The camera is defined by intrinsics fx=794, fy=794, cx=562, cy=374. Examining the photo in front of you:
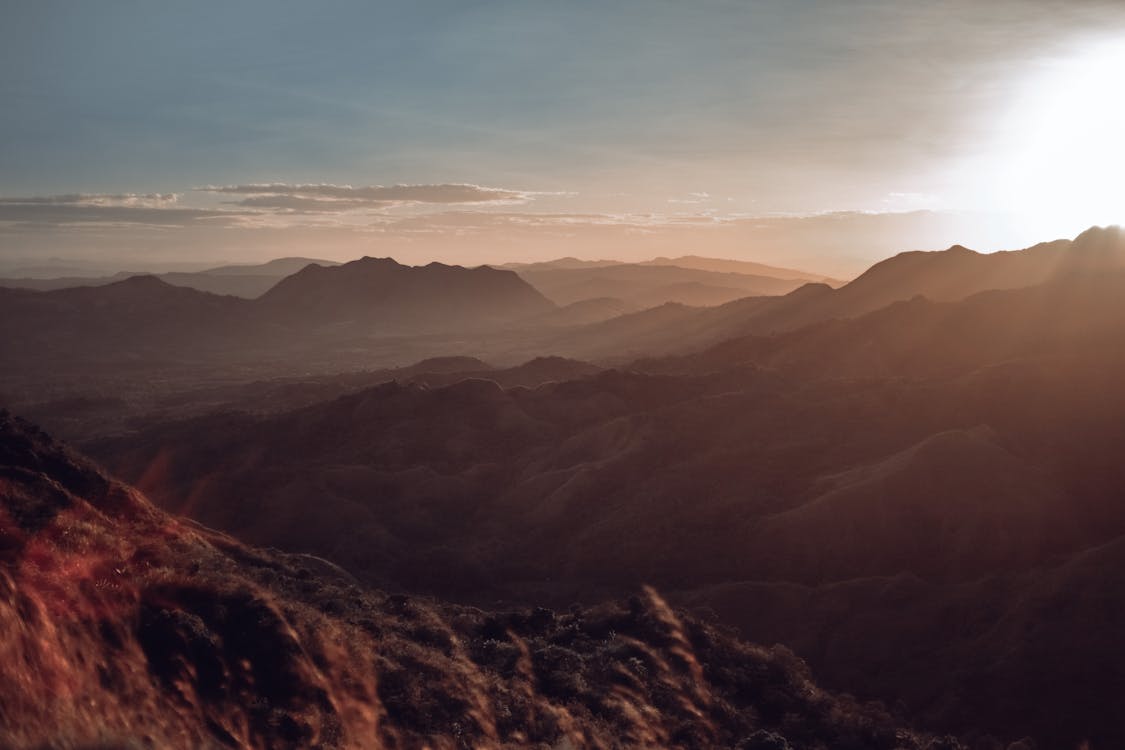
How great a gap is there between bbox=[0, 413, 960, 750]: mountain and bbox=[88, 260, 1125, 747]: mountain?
577 cm

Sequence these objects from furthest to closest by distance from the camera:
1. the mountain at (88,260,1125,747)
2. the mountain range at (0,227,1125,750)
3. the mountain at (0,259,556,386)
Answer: the mountain at (0,259,556,386), the mountain at (88,260,1125,747), the mountain range at (0,227,1125,750)

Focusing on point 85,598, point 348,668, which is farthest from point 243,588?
point 85,598

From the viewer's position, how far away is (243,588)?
47.4 feet

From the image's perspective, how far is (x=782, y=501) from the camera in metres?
38.1

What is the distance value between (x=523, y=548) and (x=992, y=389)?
2824cm

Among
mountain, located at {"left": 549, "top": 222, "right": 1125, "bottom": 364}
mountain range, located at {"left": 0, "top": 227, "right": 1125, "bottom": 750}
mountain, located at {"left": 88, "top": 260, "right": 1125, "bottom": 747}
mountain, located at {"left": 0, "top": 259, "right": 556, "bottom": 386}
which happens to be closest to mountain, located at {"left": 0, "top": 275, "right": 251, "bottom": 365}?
mountain, located at {"left": 0, "top": 259, "right": 556, "bottom": 386}

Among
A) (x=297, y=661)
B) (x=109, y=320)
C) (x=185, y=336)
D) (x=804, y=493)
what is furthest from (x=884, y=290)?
(x=109, y=320)

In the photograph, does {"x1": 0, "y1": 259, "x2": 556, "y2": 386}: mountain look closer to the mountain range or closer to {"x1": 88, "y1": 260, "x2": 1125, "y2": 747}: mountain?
the mountain range

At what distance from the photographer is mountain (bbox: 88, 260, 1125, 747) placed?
83.6 feet

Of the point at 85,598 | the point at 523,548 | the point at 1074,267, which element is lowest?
the point at 523,548

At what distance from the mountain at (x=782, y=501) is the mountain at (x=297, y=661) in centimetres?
577

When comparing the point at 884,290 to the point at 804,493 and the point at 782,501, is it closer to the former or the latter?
Result: the point at 804,493

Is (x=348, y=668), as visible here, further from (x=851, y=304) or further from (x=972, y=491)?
(x=851, y=304)

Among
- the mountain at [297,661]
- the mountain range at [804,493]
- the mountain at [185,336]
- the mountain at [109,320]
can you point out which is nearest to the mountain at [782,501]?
the mountain range at [804,493]
